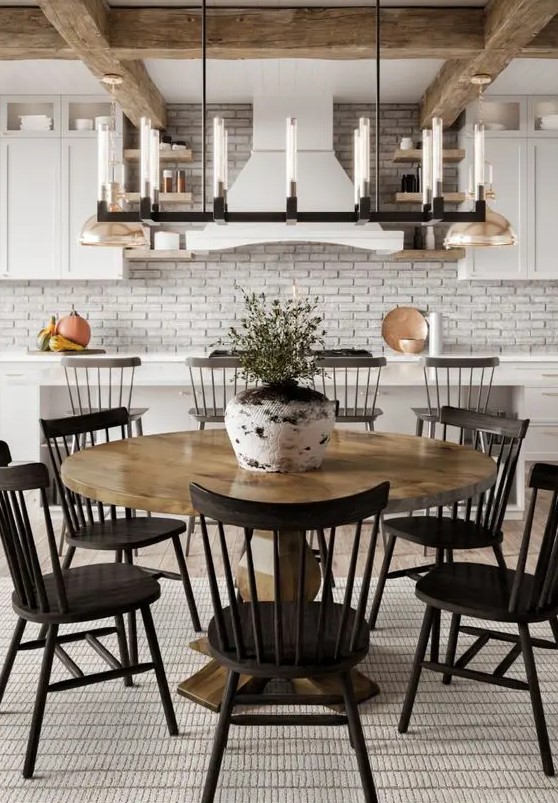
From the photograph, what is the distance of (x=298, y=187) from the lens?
6082mm

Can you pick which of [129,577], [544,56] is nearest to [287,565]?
[129,577]

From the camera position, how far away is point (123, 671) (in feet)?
7.21

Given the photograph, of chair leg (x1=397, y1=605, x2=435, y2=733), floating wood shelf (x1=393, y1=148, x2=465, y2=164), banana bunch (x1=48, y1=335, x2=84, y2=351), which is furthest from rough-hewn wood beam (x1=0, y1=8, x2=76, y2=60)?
chair leg (x1=397, y1=605, x2=435, y2=733)

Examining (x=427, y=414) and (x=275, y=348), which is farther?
(x=427, y=414)

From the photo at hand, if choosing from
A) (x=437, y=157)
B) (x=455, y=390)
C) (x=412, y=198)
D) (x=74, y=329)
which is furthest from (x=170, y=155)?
(x=437, y=157)

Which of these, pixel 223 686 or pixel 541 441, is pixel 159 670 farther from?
pixel 541 441

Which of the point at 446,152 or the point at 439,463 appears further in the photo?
the point at 446,152

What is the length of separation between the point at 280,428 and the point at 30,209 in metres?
4.66

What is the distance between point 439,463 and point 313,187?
402 cm

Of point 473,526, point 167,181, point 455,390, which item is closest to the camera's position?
point 473,526

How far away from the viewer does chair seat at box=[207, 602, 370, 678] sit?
69.9 inches

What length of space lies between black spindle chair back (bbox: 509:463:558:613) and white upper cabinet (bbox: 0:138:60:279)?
499 centimetres

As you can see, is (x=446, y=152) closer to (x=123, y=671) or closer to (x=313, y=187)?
(x=313, y=187)

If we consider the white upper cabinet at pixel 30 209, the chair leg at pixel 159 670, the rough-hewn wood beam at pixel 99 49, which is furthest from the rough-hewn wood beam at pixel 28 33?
the chair leg at pixel 159 670
